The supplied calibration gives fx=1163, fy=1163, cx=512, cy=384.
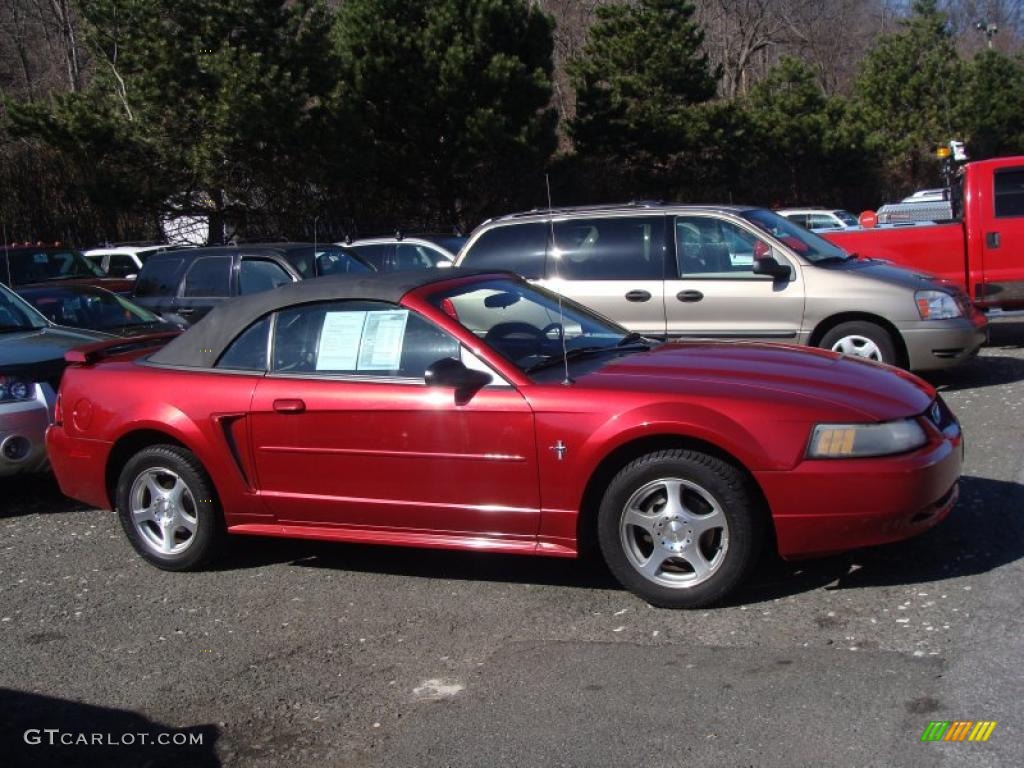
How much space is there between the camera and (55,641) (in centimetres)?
543

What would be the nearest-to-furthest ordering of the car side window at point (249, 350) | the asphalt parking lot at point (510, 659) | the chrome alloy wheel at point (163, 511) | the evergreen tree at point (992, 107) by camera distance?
the asphalt parking lot at point (510, 659) < the car side window at point (249, 350) < the chrome alloy wheel at point (163, 511) < the evergreen tree at point (992, 107)

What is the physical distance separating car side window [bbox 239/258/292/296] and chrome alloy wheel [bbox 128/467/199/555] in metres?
6.27

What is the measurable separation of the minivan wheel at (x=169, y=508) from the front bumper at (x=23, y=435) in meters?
1.73

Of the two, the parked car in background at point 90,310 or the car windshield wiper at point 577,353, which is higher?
the parked car in background at point 90,310

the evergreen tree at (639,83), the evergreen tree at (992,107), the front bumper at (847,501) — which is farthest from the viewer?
the evergreen tree at (992,107)

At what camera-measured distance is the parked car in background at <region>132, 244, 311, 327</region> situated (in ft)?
40.4

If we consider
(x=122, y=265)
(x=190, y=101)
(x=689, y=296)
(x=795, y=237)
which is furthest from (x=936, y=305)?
(x=190, y=101)

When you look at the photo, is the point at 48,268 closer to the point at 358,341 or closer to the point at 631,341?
the point at 358,341

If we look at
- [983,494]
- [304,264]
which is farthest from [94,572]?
[304,264]

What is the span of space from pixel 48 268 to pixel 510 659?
13995mm

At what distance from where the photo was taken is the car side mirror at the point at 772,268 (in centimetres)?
960

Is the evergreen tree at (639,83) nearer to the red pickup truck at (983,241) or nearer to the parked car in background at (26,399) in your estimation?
the red pickup truck at (983,241)

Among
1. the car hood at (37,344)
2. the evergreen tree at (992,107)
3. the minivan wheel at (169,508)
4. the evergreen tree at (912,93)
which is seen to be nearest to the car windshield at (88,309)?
the car hood at (37,344)

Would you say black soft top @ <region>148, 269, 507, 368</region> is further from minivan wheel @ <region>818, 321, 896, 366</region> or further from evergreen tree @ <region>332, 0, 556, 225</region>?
evergreen tree @ <region>332, 0, 556, 225</region>
